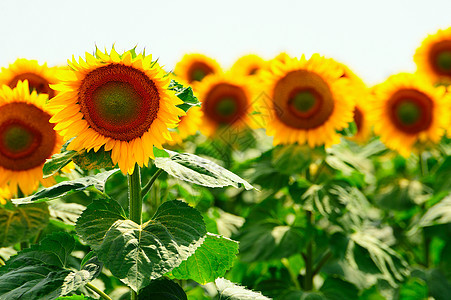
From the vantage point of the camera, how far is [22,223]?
2059mm

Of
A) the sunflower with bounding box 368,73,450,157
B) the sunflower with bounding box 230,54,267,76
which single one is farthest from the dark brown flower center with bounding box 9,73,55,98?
the sunflower with bounding box 230,54,267,76

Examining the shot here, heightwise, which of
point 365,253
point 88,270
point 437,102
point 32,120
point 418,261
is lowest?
point 418,261

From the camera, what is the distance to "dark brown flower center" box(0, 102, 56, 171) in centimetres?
207

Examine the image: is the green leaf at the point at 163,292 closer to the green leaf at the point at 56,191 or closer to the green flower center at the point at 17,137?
the green leaf at the point at 56,191

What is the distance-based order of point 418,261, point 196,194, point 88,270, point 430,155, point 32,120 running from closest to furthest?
point 88,270 → point 32,120 → point 196,194 → point 418,261 → point 430,155

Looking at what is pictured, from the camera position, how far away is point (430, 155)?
12.1 feet

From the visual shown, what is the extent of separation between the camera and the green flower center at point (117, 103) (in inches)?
56.9

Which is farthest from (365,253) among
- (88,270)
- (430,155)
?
(88,270)

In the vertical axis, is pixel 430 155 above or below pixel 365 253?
above

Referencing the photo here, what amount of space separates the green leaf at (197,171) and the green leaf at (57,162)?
0.73 feet

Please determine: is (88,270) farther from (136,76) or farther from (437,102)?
(437,102)

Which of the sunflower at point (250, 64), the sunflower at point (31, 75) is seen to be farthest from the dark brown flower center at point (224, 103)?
the sunflower at point (31, 75)

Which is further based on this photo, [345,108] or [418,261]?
[418,261]

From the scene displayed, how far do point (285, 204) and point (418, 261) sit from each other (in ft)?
3.12
